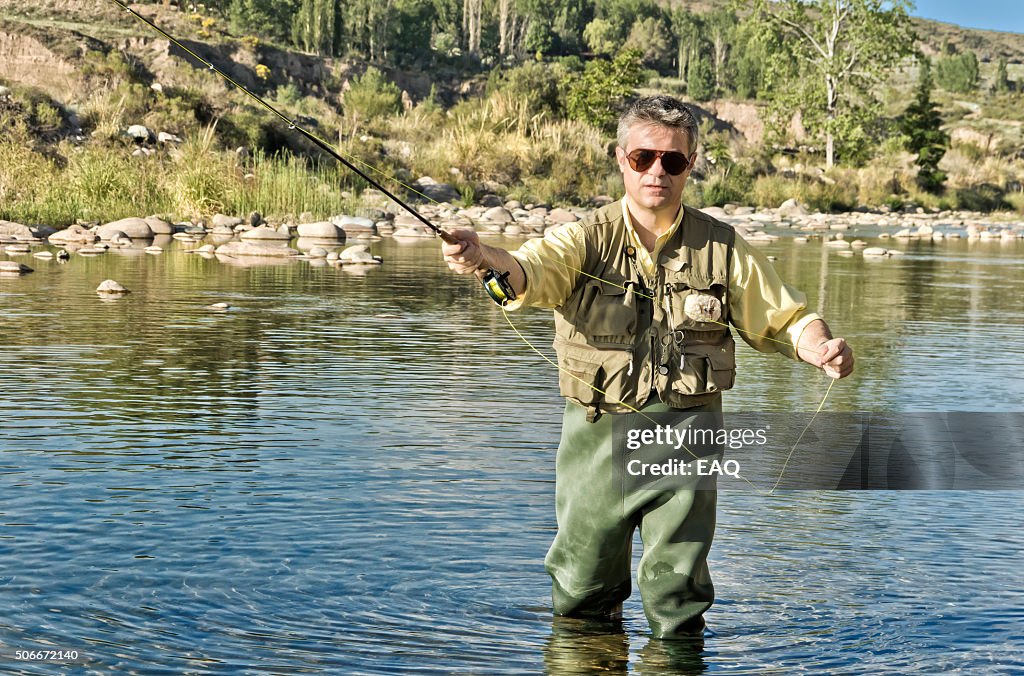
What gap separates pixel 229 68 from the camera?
2298 inches

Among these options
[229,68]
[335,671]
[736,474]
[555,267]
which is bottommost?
[335,671]

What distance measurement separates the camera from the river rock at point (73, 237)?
64.5 feet

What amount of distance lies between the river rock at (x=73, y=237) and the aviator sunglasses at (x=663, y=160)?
1703 cm

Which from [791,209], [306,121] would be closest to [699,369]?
[791,209]

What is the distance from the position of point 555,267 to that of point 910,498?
9.70 ft

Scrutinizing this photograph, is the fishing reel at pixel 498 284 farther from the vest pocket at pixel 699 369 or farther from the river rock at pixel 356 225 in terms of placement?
the river rock at pixel 356 225

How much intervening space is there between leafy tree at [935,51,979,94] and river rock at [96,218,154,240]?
79.8 meters

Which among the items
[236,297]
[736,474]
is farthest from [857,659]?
[236,297]

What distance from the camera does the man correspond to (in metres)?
3.72

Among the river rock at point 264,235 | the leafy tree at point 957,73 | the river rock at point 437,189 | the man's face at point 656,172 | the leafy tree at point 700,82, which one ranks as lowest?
the river rock at point 264,235

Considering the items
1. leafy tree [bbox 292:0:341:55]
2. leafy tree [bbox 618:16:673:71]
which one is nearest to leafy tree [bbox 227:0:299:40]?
leafy tree [bbox 292:0:341:55]

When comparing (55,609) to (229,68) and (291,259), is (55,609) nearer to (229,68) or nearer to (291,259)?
(291,259)

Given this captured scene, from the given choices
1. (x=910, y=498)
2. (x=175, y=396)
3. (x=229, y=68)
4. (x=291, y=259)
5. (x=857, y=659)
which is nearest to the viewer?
(x=857, y=659)

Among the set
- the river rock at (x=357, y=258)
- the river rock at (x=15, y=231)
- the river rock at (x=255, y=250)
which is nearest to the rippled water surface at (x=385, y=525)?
the river rock at (x=357, y=258)
